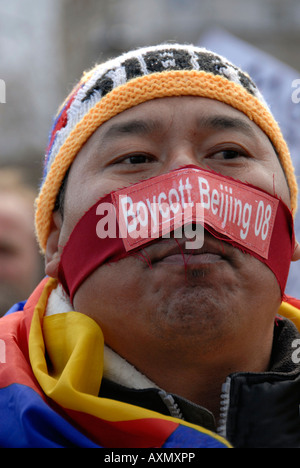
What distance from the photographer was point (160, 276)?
82.5 inches

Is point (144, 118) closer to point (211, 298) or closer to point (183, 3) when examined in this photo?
point (211, 298)

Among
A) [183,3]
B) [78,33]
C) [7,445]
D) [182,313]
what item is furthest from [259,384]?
[78,33]

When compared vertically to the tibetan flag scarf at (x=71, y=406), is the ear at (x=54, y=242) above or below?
above

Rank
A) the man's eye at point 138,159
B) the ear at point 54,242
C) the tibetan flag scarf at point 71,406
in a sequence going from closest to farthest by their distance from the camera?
the tibetan flag scarf at point 71,406 < the man's eye at point 138,159 < the ear at point 54,242

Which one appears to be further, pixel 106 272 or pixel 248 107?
pixel 248 107

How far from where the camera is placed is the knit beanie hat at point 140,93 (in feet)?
8.06

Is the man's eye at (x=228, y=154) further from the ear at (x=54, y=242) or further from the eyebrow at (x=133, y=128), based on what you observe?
the ear at (x=54, y=242)

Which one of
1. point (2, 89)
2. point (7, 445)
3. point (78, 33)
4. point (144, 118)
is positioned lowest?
point (7, 445)

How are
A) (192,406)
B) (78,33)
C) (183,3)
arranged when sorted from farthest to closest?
(78,33) → (183,3) → (192,406)

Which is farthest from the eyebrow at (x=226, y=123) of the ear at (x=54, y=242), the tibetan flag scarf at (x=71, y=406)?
the tibetan flag scarf at (x=71, y=406)

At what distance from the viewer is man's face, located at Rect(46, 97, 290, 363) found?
209 cm

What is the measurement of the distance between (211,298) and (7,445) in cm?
74

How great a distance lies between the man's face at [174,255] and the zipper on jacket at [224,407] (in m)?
0.14

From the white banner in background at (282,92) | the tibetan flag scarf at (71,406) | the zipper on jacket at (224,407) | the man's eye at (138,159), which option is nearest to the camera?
the tibetan flag scarf at (71,406)
